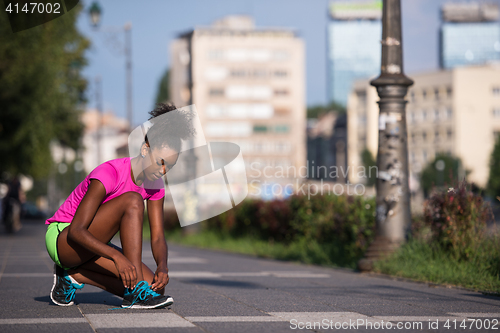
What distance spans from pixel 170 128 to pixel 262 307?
5.74 feet

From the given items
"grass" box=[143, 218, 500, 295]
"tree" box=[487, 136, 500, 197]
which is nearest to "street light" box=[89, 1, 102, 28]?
"grass" box=[143, 218, 500, 295]

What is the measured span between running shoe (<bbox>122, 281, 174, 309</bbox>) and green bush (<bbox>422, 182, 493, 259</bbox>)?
4.76 metres

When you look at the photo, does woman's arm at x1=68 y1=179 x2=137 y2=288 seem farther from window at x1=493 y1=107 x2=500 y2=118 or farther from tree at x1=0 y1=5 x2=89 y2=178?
window at x1=493 y1=107 x2=500 y2=118

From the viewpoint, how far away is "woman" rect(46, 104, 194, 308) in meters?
5.52

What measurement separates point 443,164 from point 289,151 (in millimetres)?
30896

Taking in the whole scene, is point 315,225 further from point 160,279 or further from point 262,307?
point 160,279

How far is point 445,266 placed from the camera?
909cm

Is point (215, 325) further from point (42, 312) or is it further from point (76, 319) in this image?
point (42, 312)

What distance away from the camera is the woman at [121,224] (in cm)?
552

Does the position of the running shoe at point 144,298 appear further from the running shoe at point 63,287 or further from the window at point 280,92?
the window at point 280,92

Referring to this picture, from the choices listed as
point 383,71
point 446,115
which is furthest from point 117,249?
point 446,115

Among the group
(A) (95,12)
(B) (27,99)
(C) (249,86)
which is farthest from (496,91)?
(B) (27,99)

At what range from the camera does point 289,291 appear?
305 inches

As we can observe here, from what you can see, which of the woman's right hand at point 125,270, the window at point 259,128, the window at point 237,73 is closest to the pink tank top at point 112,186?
the woman's right hand at point 125,270
